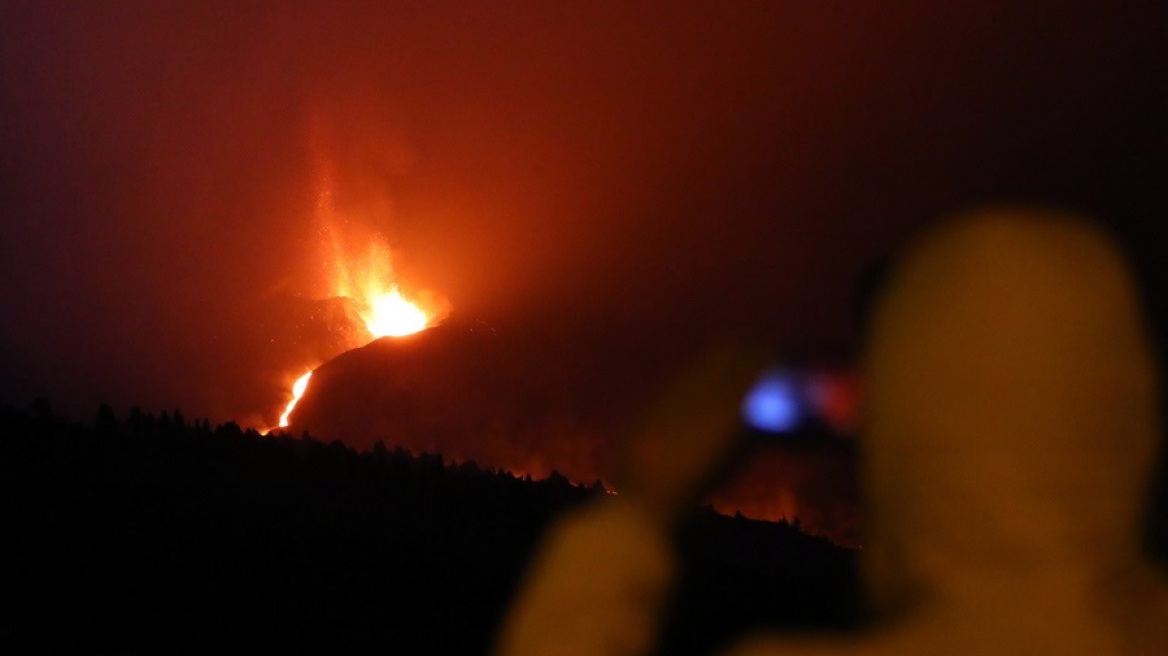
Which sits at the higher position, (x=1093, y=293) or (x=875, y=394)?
(x=1093, y=293)

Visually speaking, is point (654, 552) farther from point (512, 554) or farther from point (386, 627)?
point (512, 554)

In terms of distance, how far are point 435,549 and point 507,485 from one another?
82cm

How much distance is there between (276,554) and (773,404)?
1.37 meters

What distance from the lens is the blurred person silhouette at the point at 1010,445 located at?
1.02 m

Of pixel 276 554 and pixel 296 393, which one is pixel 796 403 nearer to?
pixel 276 554

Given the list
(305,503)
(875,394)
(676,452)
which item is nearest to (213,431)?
(305,503)

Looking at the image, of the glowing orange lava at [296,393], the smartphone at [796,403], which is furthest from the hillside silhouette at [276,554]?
the glowing orange lava at [296,393]

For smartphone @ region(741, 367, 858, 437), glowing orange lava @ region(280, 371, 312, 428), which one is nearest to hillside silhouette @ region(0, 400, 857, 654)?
smartphone @ region(741, 367, 858, 437)

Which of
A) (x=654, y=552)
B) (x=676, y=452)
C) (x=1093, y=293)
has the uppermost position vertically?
(x=1093, y=293)

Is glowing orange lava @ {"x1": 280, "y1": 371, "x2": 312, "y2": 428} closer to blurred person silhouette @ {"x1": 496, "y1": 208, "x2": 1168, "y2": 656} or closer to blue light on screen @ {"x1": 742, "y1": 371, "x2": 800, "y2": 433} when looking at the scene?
blue light on screen @ {"x1": 742, "y1": 371, "x2": 800, "y2": 433}

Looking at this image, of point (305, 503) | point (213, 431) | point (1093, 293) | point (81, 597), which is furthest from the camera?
point (213, 431)

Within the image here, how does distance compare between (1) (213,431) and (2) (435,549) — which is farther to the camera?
(1) (213,431)

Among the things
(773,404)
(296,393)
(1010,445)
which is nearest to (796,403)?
(773,404)

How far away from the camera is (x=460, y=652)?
6.29 feet
